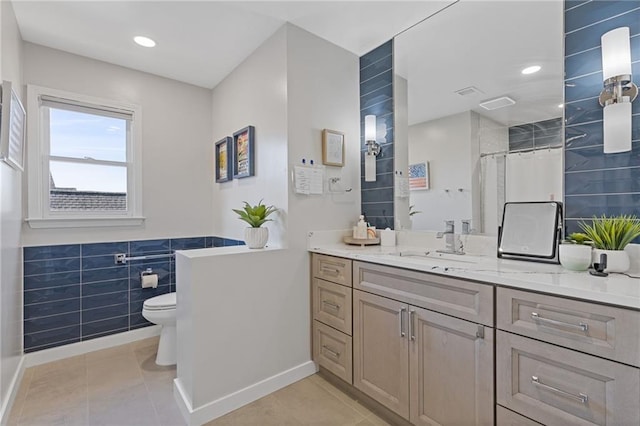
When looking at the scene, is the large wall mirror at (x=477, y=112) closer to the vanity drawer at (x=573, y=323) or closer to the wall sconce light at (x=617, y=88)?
the wall sconce light at (x=617, y=88)

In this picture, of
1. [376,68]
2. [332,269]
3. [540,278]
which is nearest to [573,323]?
[540,278]

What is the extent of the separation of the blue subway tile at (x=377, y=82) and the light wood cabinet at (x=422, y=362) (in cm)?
168

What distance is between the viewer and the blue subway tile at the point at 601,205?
134 cm

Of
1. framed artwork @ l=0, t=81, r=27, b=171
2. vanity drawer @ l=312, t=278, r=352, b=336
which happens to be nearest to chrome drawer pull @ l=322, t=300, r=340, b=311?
vanity drawer @ l=312, t=278, r=352, b=336

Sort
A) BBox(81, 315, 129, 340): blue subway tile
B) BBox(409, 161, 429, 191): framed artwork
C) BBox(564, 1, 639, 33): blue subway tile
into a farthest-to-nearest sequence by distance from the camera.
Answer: BBox(81, 315, 129, 340): blue subway tile → BBox(409, 161, 429, 191): framed artwork → BBox(564, 1, 639, 33): blue subway tile

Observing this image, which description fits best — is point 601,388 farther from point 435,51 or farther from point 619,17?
point 435,51

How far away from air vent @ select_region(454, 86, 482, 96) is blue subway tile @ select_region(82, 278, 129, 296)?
3153 millimetres

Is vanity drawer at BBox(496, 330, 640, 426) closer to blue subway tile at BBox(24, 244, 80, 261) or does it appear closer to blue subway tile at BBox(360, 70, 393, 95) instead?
blue subway tile at BBox(360, 70, 393, 95)

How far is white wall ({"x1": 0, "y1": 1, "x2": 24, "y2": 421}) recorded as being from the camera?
5.57 feet

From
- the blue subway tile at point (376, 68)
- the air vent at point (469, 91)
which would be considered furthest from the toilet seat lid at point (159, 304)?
the air vent at point (469, 91)

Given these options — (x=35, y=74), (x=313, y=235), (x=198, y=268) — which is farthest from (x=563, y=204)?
(x=35, y=74)

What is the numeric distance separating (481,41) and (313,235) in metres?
1.70

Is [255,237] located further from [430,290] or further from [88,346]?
[88,346]

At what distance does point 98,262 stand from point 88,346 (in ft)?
2.32
